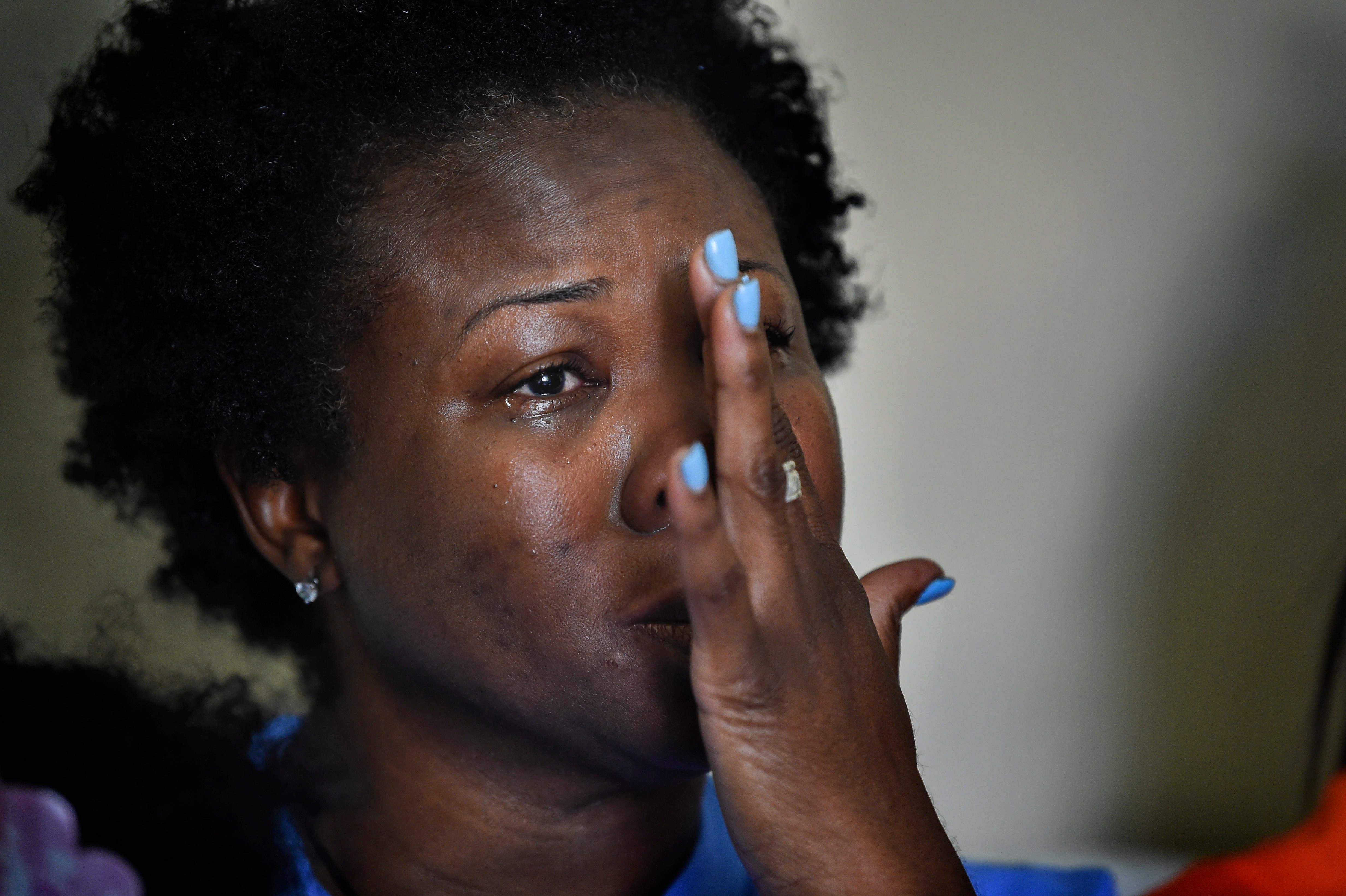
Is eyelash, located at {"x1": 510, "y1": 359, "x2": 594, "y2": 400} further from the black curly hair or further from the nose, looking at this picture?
the black curly hair

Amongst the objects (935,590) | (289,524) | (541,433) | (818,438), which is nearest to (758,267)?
(818,438)

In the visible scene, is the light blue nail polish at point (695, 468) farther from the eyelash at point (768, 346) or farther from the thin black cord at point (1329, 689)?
the thin black cord at point (1329, 689)

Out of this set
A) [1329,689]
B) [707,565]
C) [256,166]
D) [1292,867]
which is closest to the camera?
[707,565]

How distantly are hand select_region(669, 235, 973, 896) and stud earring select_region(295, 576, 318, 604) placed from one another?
0.48 m

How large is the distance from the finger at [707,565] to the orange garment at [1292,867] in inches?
35.1

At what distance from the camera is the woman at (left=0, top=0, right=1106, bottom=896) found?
96 cm

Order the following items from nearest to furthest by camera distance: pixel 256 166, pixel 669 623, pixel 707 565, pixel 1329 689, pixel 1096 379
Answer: pixel 707 565
pixel 669 623
pixel 256 166
pixel 1329 689
pixel 1096 379

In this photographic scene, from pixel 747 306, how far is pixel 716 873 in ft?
2.32

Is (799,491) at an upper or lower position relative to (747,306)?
lower

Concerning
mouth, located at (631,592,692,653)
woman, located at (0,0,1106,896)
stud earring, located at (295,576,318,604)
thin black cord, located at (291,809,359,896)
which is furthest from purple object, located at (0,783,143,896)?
mouth, located at (631,592,692,653)

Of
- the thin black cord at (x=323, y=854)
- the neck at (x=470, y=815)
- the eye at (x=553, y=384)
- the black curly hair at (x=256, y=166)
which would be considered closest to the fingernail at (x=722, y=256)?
the eye at (x=553, y=384)

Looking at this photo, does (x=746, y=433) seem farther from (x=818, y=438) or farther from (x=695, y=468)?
(x=818, y=438)

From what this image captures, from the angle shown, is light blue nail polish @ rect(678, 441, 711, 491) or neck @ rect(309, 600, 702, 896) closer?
light blue nail polish @ rect(678, 441, 711, 491)

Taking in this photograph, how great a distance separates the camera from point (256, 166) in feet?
3.90
